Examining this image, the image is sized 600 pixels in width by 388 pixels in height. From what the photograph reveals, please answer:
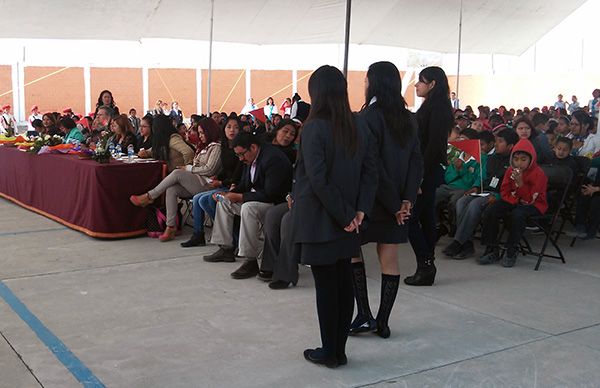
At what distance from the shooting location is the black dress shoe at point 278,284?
5.17 metres

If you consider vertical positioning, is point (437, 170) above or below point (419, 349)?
above

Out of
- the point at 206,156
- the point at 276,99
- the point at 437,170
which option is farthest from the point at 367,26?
the point at 437,170

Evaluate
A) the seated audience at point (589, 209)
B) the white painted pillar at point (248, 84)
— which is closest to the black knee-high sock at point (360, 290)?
the seated audience at point (589, 209)

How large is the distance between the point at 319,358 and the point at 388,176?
3.61 ft

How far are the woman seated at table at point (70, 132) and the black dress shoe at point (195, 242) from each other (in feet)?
12.5

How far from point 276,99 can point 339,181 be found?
28.2m

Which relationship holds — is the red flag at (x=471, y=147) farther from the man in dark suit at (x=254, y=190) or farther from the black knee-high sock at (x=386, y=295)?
the black knee-high sock at (x=386, y=295)

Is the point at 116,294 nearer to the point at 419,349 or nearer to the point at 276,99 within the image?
the point at 419,349

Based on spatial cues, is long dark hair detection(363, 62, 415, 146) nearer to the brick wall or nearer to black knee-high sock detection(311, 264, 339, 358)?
black knee-high sock detection(311, 264, 339, 358)

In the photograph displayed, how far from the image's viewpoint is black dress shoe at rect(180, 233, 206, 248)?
261 inches

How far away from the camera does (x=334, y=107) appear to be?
3326mm

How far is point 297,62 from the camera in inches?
918

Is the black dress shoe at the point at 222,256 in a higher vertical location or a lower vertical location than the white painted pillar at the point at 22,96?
lower

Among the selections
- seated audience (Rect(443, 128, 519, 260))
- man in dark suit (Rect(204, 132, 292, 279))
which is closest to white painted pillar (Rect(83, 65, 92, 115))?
man in dark suit (Rect(204, 132, 292, 279))
